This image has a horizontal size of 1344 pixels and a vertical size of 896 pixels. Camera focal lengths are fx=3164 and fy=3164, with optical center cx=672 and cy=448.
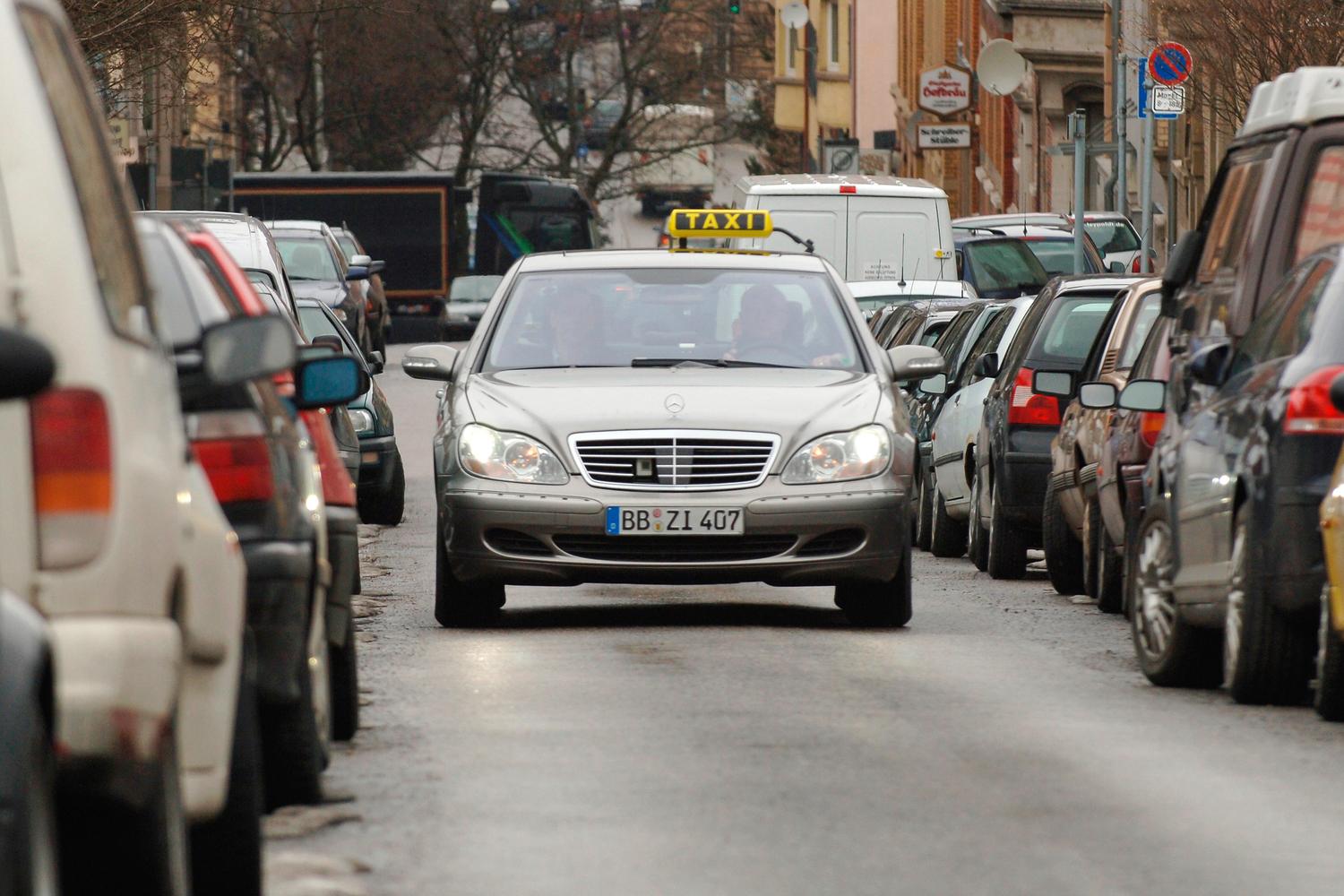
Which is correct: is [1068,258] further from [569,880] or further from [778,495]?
[569,880]

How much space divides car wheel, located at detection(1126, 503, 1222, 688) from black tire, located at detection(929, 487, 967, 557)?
7625 millimetres

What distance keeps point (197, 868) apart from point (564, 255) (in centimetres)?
847

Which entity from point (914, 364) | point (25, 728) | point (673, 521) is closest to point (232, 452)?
point (25, 728)

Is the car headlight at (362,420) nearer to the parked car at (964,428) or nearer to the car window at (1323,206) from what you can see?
the parked car at (964,428)

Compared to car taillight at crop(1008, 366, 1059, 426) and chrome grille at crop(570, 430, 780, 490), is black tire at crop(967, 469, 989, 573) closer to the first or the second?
car taillight at crop(1008, 366, 1059, 426)

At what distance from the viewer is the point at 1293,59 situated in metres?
30.9

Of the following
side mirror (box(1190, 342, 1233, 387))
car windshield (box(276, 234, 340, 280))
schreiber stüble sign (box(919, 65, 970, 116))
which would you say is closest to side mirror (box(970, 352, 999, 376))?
side mirror (box(1190, 342, 1233, 387))

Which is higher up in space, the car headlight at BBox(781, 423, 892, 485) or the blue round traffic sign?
the blue round traffic sign

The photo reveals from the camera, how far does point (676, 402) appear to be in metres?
12.4

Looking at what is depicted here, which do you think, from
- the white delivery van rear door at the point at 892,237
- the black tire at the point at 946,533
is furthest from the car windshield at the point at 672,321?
the white delivery van rear door at the point at 892,237

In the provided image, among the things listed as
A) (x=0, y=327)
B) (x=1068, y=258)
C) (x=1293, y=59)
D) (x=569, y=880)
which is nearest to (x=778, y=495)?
(x=569, y=880)

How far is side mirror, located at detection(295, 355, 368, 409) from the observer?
324 inches

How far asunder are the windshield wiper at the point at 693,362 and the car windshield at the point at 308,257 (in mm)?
19394

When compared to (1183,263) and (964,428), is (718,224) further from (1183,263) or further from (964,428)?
(1183,263)
